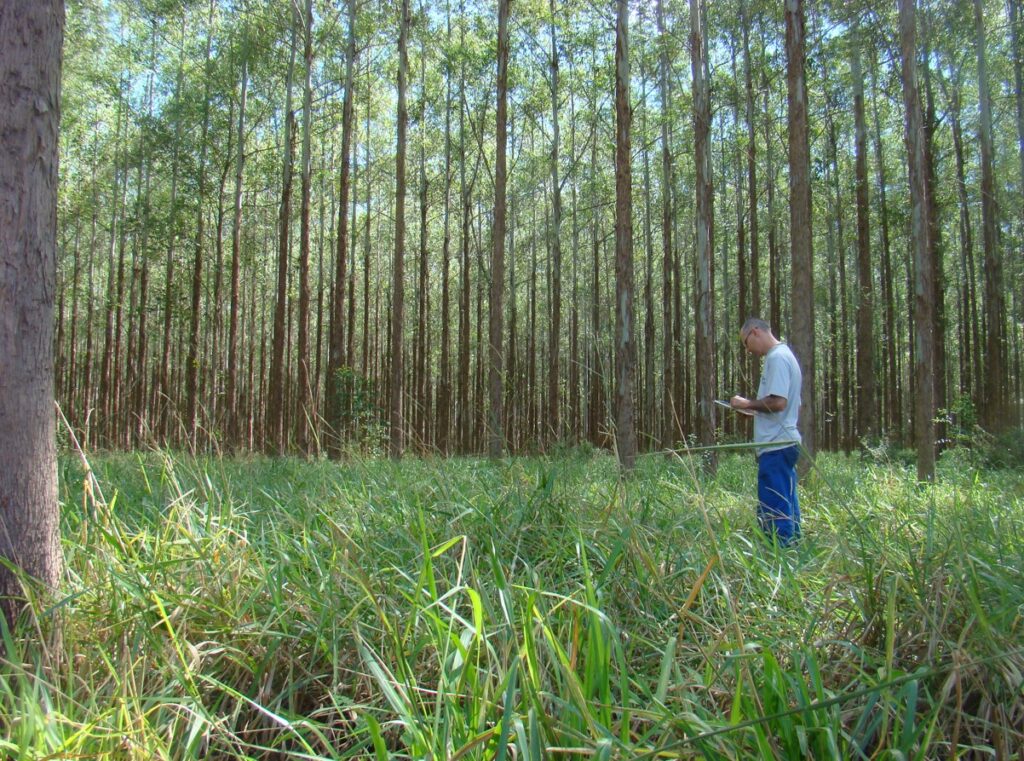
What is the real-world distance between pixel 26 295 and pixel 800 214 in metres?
7.38

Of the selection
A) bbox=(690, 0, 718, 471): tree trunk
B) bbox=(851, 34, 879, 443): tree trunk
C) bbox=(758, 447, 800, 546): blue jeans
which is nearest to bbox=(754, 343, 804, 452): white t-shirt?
bbox=(758, 447, 800, 546): blue jeans

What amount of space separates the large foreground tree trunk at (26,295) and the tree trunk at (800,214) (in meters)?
6.98

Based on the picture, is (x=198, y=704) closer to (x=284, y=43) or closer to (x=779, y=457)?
(x=779, y=457)

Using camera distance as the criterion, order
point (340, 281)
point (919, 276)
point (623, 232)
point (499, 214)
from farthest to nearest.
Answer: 1. point (340, 281)
2. point (499, 214)
3. point (623, 232)
4. point (919, 276)

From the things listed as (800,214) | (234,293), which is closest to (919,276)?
(800,214)

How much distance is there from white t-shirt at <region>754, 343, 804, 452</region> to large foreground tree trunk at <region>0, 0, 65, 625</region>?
138 inches

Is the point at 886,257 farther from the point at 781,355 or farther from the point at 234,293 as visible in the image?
the point at 234,293

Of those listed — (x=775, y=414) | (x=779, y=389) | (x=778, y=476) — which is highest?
(x=779, y=389)

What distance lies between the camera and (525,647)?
1.61 metres

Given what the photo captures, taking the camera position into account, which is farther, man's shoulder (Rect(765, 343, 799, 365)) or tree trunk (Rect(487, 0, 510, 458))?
tree trunk (Rect(487, 0, 510, 458))

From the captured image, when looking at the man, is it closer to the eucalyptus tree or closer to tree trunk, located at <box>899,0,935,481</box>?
the eucalyptus tree

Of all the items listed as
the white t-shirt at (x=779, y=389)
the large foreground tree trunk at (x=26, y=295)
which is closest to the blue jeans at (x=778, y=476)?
the white t-shirt at (x=779, y=389)

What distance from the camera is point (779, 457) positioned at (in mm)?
3812

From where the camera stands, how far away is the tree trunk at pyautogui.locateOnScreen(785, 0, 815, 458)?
741 cm
